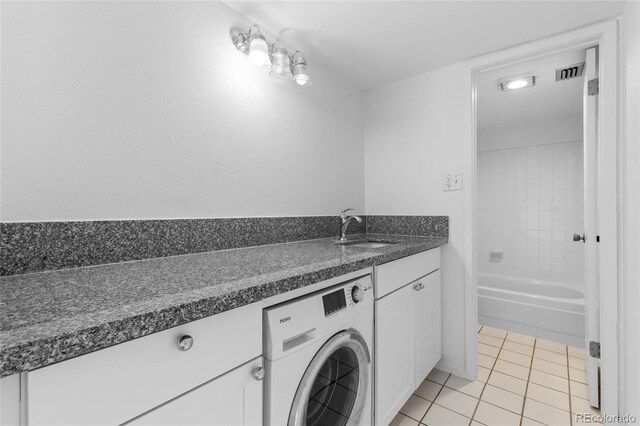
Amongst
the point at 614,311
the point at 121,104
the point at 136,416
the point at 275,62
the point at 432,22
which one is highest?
the point at 432,22

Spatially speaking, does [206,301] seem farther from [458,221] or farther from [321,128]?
[458,221]

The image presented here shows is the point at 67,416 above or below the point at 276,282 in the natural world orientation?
below

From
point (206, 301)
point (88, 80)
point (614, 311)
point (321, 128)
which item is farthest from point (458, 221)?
point (88, 80)

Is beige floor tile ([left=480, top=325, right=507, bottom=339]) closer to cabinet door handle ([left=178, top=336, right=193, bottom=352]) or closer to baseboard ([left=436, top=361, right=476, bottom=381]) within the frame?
baseboard ([left=436, top=361, right=476, bottom=381])

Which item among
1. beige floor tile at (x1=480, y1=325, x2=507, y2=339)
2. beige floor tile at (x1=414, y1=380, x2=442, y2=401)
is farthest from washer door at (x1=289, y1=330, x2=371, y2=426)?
beige floor tile at (x1=480, y1=325, x2=507, y2=339)

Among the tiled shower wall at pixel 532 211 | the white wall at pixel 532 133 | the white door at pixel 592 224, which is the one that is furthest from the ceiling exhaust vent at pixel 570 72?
the tiled shower wall at pixel 532 211

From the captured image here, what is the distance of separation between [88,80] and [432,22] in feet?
5.16

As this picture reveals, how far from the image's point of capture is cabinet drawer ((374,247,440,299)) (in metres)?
1.23

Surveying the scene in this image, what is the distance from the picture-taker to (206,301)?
60cm

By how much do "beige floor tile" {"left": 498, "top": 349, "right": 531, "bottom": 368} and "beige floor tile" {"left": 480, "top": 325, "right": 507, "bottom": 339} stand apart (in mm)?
306

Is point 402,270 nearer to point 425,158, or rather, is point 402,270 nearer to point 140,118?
point 425,158

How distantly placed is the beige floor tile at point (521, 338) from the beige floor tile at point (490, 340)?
0.37ft

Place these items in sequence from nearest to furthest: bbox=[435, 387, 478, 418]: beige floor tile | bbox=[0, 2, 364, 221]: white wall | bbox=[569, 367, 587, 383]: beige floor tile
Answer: bbox=[0, 2, 364, 221]: white wall, bbox=[435, 387, 478, 418]: beige floor tile, bbox=[569, 367, 587, 383]: beige floor tile

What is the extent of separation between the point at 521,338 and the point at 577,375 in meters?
0.56
